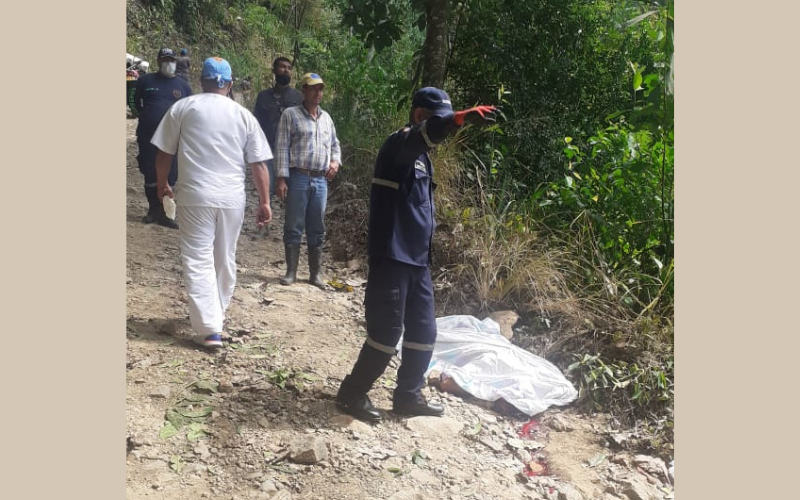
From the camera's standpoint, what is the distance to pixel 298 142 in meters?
5.39

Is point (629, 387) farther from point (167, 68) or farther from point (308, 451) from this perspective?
point (167, 68)

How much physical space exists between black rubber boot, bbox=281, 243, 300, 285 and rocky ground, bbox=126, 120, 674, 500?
34.7 inches

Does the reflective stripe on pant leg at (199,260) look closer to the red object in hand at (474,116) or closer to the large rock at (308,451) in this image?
the large rock at (308,451)

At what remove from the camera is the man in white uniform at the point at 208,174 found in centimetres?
404

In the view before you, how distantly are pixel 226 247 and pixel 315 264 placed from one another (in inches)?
62.8

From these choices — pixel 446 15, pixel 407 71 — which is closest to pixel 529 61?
pixel 446 15

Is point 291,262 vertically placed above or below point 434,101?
below

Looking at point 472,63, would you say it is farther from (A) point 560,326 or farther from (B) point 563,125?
(A) point 560,326

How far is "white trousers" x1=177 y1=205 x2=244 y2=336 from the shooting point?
4059 millimetres

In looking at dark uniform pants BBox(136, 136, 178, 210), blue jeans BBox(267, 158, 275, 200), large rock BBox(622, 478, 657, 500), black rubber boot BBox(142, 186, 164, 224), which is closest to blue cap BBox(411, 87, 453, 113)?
large rock BBox(622, 478, 657, 500)

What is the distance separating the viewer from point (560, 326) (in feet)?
16.0

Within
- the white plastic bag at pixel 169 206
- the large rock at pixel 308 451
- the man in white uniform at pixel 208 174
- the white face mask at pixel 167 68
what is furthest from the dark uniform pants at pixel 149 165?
the large rock at pixel 308 451

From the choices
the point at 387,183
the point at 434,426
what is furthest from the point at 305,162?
the point at 434,426

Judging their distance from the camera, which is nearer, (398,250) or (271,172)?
(398,250)
